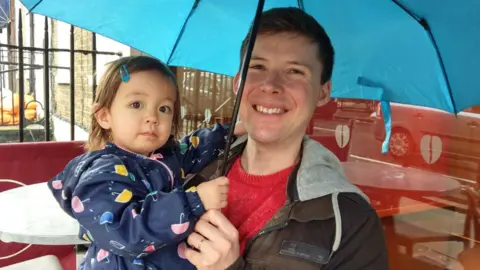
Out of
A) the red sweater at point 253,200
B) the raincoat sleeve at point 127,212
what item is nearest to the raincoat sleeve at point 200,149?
the red sweater at point 253,200

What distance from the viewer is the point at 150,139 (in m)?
1.57

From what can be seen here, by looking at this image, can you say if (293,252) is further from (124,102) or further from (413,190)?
(413,190)

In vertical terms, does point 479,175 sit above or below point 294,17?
below

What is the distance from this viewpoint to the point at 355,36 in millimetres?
1874

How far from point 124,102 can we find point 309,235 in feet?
2.42

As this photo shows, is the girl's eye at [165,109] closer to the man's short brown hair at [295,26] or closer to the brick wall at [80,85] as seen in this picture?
the man's short brown hair at [295,26]

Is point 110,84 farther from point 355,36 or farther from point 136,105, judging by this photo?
point 355,36

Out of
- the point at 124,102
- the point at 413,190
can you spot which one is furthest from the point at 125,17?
the point at 413,190

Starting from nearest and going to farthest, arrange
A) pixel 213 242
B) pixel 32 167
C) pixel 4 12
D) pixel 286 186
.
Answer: pixel 213 242
pixel 286 186
pixel 32 167
pixel 4 12

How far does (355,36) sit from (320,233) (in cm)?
88

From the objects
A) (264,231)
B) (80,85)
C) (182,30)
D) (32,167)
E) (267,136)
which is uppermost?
(182,30)

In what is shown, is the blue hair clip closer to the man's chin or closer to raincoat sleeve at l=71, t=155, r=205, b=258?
raincoat sleeve at l=71, t=155, r=205, b=258

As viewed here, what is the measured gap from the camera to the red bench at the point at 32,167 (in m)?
3.39

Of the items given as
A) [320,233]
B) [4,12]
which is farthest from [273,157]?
[4,12]
